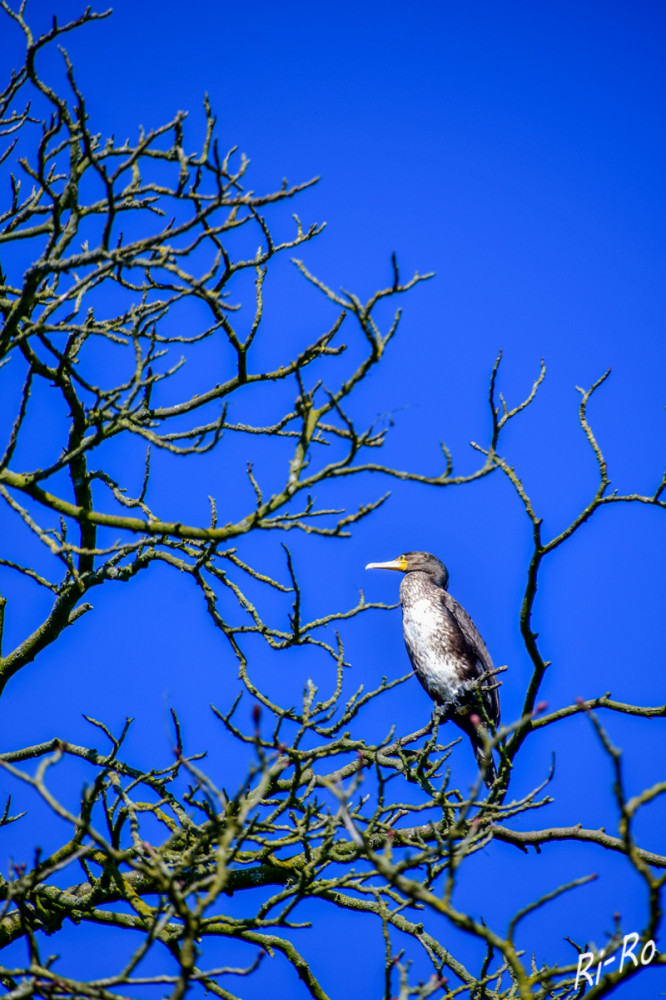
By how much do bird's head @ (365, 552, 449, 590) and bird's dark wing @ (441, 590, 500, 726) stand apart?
56 centimetres

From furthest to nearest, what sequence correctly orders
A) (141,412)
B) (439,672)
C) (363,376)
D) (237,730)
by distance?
(439,672) < (141,412) < (237,730) < (363,376)

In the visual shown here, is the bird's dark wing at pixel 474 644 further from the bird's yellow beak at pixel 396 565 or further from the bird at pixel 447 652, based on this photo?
the bird's yellow beak at pixel 396 565

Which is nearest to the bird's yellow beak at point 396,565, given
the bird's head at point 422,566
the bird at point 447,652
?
the bird's head at point 422,566

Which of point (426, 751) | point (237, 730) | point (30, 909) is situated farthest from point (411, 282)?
point (30, 909)

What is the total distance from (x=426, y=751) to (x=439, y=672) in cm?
266

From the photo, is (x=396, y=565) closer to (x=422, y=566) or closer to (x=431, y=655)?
(x=422, y=566)

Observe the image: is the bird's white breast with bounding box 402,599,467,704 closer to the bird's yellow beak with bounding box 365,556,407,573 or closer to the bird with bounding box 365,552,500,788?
the bird with bounding box 365,552,500,788

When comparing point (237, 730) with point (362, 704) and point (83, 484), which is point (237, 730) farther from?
point (83, 484)

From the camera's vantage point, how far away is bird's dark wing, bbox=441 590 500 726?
6.73m

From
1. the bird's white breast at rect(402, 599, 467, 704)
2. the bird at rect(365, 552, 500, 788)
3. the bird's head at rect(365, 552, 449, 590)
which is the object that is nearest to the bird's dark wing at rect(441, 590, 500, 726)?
the bird at rect(365, 552, 500, 788)

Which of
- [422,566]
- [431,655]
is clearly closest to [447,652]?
[431,655]

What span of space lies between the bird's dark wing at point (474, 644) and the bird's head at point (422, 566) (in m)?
0.56

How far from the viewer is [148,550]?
14.4 feet

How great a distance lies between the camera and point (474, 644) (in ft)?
23.3
